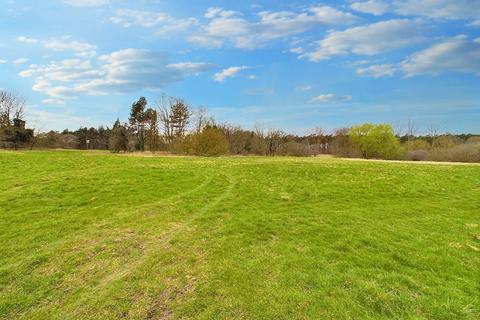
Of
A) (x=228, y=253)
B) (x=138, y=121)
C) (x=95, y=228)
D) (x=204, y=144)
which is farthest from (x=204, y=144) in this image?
(x=228, y=253)

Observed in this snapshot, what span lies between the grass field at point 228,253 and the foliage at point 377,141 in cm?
5814

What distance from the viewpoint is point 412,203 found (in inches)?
654

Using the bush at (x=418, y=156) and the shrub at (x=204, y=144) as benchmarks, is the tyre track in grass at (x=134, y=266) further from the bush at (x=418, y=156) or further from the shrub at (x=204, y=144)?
the bush at (x=418, y=156)

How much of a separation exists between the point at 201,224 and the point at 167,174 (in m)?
10.1

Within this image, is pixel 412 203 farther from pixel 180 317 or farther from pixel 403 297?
pixel 180 317

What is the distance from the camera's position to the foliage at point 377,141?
71312mm

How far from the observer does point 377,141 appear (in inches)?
2854

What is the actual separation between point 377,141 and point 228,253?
234 feet

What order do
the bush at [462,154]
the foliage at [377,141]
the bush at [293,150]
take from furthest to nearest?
the bush at [293,150] → the foliage at [377,141] → the bush at [462,154]

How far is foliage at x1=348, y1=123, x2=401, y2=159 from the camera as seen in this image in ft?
234

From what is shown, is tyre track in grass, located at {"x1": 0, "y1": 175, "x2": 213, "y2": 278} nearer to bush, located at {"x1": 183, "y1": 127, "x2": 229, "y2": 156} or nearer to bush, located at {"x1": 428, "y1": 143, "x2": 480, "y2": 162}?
bush, located at {"x1": 183, "y1": 127, "x2": 229, "y2": 156}

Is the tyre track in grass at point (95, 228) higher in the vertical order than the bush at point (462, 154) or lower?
lower

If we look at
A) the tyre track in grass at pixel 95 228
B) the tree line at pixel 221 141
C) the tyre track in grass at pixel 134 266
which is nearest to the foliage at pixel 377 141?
the tree line at pixel 221 141

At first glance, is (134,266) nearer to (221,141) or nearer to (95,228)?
(95,228)
